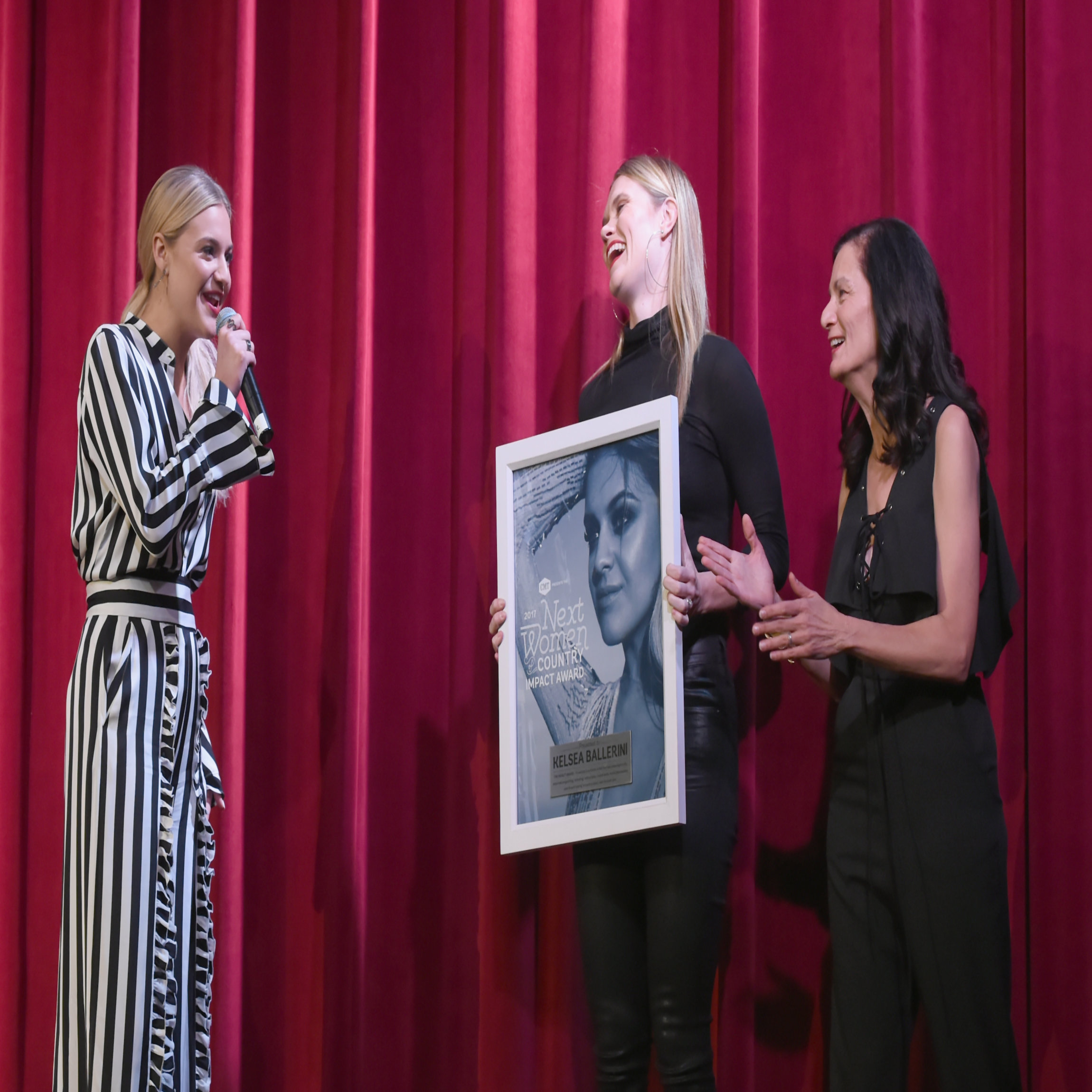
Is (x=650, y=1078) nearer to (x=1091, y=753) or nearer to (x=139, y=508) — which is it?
(x=1091, y=753)

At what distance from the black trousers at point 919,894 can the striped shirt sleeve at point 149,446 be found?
1007 mm

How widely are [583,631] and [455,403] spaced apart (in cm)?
91

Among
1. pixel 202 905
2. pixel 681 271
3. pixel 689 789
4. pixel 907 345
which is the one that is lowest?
pixel 202 905

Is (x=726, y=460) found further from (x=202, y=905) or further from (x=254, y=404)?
(x=202, y=905)

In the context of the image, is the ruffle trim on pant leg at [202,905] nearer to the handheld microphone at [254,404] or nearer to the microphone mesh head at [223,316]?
the handheld microphone at [254,404]

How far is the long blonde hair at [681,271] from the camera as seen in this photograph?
6.95 ft

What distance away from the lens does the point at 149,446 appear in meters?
2.02

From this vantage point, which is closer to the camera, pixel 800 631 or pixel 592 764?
pixel 800 631

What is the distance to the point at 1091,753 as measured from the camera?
85.4 inches

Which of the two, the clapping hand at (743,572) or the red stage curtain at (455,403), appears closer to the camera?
the clapping hand at (743,572)

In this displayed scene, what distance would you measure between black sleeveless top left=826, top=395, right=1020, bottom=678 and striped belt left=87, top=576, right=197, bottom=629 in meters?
1.00

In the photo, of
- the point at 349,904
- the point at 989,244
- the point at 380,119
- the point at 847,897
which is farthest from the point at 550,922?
the point at 380,119

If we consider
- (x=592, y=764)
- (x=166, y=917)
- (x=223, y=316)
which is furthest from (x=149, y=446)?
(x=592, y=764)

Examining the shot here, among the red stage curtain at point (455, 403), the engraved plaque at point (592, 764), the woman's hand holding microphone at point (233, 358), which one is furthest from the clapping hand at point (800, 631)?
the woman's hand holding microphone at point (233, 358)
